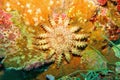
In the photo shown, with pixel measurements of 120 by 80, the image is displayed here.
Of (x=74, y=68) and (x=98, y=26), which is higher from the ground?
(x=98, y=26)

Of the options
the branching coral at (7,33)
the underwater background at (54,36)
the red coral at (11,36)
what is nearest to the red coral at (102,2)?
the underwater background at (54,36)

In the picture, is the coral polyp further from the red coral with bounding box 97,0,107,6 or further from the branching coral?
the red coral with bounding box 97,0,107,6

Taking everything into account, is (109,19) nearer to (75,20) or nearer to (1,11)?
(75,20)

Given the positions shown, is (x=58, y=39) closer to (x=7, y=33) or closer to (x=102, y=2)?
(x=7, y=33)

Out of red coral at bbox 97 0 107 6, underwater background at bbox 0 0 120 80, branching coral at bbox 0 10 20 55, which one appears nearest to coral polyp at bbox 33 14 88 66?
underwater background at bbox 0 0 120 80

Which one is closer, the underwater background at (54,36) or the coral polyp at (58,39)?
the underwater background at (54,36)

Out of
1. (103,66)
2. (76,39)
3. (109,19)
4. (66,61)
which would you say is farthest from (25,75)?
(109,19)

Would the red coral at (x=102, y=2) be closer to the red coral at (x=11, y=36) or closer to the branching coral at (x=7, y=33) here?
the branching coral at (x=7, y=33)
